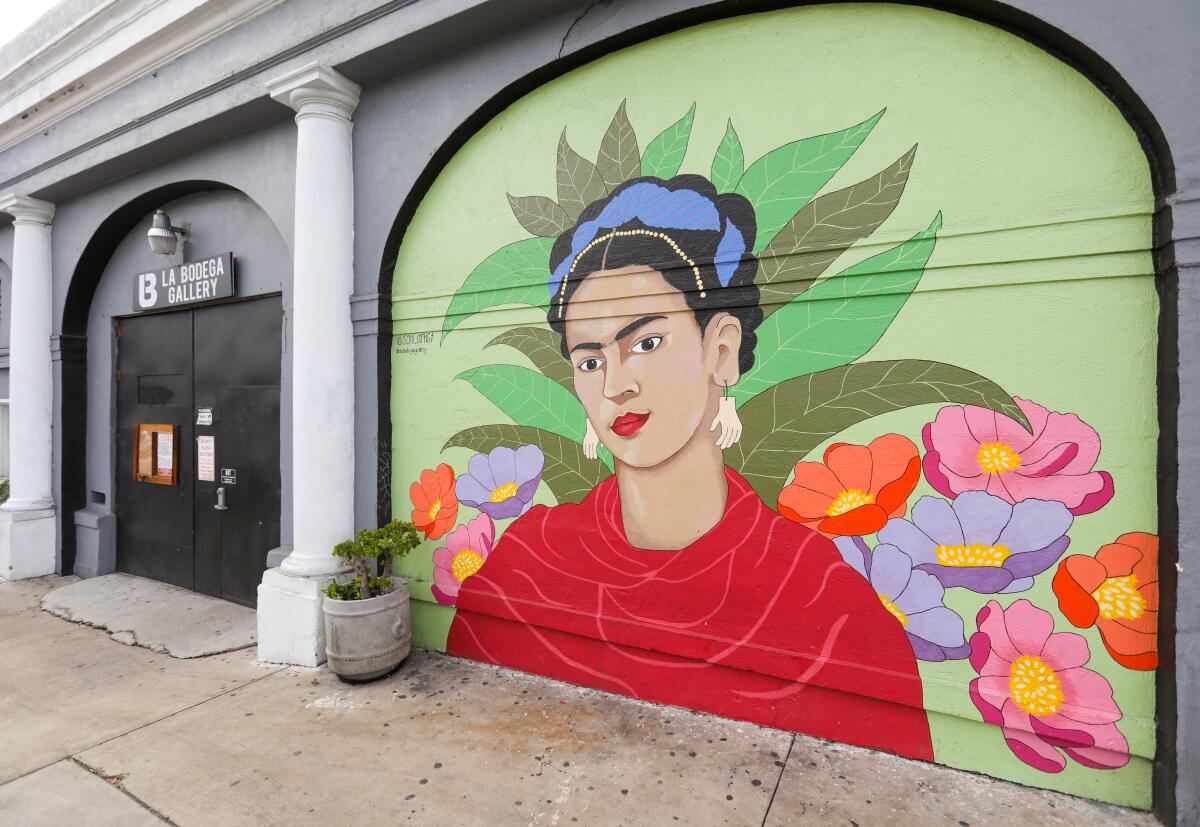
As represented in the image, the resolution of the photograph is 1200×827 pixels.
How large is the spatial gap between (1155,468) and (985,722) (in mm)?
1444

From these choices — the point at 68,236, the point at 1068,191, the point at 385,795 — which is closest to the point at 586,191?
the point at 1068,191

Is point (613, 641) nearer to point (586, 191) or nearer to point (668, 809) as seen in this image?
point (668, 809)

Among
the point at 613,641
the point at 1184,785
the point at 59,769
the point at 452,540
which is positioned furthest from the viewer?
the point at 452,540

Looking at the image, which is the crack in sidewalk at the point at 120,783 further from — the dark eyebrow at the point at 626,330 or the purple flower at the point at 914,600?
the purple flower at the point at 914,600

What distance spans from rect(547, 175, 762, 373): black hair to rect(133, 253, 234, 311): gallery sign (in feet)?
12.8

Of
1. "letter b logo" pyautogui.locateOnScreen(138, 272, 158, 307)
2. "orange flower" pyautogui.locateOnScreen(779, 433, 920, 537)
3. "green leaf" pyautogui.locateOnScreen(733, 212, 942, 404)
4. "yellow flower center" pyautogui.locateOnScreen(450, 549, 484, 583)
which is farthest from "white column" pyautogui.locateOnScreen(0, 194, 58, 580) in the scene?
"orange flower" pyautogui.locateOnScreen(779, 433, 920, 537)

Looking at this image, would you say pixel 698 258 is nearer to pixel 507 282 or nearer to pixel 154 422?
pixel 507 282

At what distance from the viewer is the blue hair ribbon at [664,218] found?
3447 millimetres

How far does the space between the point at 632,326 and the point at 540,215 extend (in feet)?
3.59

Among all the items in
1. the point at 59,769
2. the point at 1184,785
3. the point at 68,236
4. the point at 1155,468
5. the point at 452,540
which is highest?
the point at 68,236

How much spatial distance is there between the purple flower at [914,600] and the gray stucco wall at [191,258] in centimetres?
469

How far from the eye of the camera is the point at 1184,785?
95.3 inches

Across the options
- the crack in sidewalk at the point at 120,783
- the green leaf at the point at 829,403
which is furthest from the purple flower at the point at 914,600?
the crack in sidewalk at the point at 120,783

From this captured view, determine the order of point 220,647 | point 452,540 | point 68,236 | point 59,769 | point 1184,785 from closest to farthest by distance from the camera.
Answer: point 1184,785, point 59,769, point 452,540, point 220,647, point 68,236
